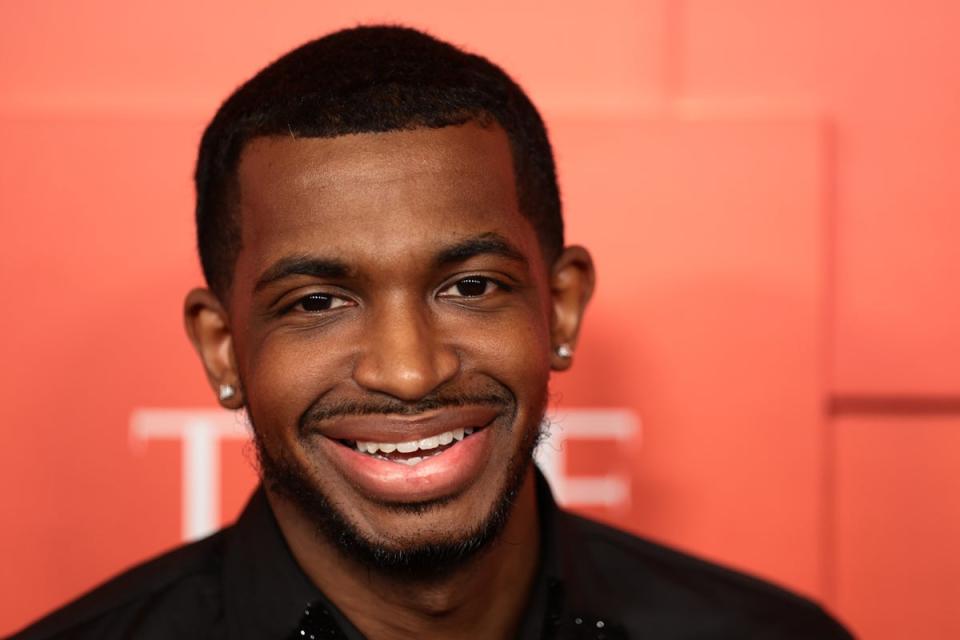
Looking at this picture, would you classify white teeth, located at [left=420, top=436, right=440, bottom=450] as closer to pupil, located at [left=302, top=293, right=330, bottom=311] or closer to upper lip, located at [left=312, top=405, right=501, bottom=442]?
upper lip, located at [left=312, top=405, right=501, bottom=442]

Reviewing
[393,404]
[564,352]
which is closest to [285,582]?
[393,404]

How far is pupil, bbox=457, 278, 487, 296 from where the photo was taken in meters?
1.21

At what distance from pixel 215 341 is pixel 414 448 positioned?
0.29 m

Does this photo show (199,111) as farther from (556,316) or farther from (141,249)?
(556,316)

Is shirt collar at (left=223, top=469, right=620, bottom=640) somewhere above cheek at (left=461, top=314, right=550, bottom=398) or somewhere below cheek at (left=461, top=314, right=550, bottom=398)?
below

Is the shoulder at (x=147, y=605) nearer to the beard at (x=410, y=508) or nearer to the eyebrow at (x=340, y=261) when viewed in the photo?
the beard at (x=410, y=508)

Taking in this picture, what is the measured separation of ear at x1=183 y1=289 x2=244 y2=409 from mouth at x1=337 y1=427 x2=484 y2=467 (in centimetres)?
20

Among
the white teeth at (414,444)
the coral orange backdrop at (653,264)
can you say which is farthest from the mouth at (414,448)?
the coral orange backdrop at (653,264)

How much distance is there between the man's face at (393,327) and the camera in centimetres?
116

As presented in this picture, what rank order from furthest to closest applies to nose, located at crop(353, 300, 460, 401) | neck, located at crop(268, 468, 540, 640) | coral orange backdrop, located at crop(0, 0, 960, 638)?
coral orange backdrop, located at crop(0, 0, 960, 638) → neck, located at crop(268, 468, 540, 640) → nose, located at crop(353, 300, 460, 401)

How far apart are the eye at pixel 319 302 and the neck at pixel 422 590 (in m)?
0.22

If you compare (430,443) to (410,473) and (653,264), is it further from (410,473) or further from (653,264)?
(653,264)

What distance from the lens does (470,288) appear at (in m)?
1.21

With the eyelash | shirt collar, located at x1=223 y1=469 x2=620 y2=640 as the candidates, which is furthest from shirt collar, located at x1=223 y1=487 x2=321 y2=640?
the eyelash
